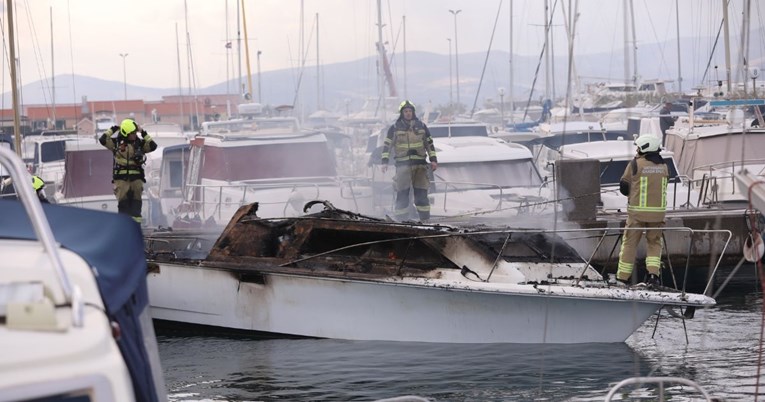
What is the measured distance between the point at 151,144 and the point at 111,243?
34.7 feet

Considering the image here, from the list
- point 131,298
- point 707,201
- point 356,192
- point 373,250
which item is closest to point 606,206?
point 707,201

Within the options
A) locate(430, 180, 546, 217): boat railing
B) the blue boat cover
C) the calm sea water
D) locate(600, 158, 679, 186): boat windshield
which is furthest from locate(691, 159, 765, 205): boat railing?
the blue boat cover

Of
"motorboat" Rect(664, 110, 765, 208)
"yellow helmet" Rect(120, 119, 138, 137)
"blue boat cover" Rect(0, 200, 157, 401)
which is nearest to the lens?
"blue boat cover" Rect(0, 200, 157, 401)

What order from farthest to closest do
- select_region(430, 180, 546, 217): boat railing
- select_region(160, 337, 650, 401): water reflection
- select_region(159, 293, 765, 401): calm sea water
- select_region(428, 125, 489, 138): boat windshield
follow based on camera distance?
select_region(428, 125, 489, 138): boat windshield → select_region(430, 180, 546, 217): boat railing → select_region(160, 337, 650, 401): water reflection → select_region(159, 293, 765, 401): calm sea water

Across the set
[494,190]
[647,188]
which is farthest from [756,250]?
[494,190]

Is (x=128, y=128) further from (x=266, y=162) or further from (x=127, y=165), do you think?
(x=266, y=162)

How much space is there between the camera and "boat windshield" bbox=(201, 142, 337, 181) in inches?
625

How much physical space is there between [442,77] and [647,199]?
449ft

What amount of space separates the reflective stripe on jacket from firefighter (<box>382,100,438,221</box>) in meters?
4.45

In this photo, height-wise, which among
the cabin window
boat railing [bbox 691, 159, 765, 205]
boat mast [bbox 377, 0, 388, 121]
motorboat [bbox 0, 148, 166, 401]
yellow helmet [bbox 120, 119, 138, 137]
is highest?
boat mast [bbox 377, 0, 388, 121]

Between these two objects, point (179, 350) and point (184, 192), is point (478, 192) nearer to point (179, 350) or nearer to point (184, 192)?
point (184, 192)

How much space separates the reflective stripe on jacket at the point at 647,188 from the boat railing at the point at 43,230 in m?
8.61

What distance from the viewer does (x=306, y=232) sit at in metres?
11.6

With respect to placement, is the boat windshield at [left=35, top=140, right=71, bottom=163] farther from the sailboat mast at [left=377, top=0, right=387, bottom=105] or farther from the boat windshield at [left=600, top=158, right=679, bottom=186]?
the boat windshield at [left=600, top=158, right=679, bottom=186]
